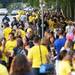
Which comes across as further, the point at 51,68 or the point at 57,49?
the point at 57,49

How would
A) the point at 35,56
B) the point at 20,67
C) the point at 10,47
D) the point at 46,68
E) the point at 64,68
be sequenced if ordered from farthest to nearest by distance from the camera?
the point at 10,47
the point at 35,56
the point at 46,68
the point at 64,68
the point at 20,67

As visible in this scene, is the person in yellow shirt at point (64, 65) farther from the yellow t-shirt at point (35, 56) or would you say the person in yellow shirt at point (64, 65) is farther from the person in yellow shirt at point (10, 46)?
the person in yellow shirt at point (10, 46)

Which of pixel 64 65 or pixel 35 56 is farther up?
pixel 64 65

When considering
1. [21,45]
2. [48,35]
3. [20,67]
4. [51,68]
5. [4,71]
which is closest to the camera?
[20,67]

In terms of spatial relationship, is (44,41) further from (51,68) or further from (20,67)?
(20,67)

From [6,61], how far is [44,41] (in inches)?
45.2

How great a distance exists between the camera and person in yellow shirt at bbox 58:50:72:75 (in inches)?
365

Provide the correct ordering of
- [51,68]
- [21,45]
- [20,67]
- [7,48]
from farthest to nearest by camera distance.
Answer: [7,48] → [21,45] → [51,68] → [20,67]

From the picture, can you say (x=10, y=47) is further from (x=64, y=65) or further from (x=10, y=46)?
(x=64, y=65)

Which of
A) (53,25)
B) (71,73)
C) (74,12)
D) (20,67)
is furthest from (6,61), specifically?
(74,12)

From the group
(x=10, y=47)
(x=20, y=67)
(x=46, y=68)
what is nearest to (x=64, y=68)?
(x=20, y=67)

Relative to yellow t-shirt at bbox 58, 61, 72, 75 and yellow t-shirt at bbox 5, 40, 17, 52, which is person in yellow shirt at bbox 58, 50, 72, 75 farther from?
yellow t-shirt at bbox 5, 40, 17, 52

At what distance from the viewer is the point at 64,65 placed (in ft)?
30.7

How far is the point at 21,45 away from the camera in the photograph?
12922mm
